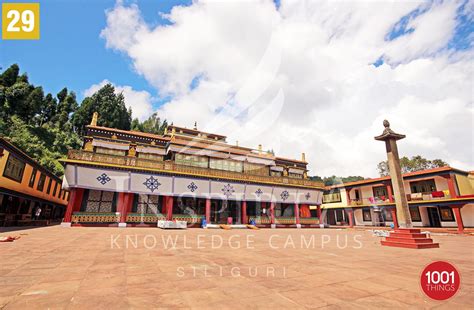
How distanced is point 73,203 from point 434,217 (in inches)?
1386

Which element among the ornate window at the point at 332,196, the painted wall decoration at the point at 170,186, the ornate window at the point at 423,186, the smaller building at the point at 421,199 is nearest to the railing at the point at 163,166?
the painted wall decoration at the point at 170,186

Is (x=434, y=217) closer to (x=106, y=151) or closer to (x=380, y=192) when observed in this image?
(x=380, y=192)

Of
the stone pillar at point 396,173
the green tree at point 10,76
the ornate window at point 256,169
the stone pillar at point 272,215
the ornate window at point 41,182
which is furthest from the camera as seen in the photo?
the green tree at point 10,76

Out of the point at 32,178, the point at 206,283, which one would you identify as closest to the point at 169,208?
the point at 32,178

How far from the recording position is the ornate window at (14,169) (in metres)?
16.0

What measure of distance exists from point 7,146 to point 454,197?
37230 mm

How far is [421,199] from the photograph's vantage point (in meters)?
24.0

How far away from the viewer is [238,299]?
3.18 meters

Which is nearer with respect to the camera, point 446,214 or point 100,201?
point 100,201

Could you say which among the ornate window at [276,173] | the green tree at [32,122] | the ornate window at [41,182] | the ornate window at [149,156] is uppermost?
the green tree at [32,122]

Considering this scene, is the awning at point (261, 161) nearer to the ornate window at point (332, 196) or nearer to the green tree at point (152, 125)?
the ornate window at point (332, 196)

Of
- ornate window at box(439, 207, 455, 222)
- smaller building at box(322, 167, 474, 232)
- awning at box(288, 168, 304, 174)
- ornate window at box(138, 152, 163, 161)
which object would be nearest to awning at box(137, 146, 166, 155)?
ornate window at box(138, 152, 163, 161)

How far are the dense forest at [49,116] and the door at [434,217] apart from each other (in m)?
49.1

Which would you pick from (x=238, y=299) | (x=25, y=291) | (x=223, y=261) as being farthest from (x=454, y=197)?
(x=25, y=291)
